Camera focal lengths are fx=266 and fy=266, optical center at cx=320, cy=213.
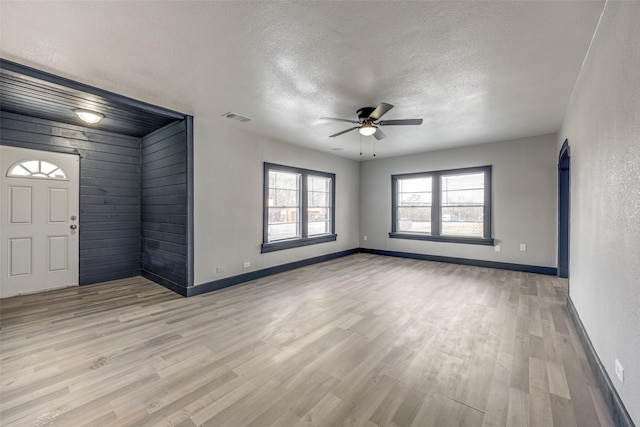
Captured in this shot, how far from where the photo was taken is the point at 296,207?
6137 millimetres

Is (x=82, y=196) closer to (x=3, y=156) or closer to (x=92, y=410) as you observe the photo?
(x=3, y=156)

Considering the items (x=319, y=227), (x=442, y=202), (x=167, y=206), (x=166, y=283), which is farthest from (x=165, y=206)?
(x=442, y=202)

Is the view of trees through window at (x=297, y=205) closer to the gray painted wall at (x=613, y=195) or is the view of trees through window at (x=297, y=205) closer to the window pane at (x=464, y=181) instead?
the window pane at (x=464, y=181)

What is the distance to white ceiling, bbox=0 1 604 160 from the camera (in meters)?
1.95

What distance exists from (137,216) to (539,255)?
8.00m

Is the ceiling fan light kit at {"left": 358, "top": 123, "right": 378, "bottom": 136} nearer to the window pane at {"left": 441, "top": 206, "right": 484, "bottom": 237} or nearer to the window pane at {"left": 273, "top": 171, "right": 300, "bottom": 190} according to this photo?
the window pane at {"left": 273, "top": 171, "right": 300, "bottom": 190}

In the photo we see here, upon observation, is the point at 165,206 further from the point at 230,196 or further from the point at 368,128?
the point at 368,128

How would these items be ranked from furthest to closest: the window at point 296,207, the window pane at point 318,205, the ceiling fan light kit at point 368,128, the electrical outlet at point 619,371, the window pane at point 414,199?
the window pane at point 414,199 → the window pane at point 318,205 → the window at point 296,207 → the ceiling fan light kit at point 368,128 → the electrical outlet at point 619,371

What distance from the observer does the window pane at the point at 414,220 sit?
6.73 metres

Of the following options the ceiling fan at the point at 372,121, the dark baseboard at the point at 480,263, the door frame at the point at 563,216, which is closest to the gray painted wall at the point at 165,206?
the ceiling fan at the point at 372,121

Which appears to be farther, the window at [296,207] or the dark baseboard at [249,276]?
the window at [296,207]

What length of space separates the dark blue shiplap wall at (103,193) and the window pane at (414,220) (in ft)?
20.1

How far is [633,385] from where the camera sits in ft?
4.90

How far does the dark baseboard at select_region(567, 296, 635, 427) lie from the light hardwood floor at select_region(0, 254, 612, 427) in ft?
0.23
